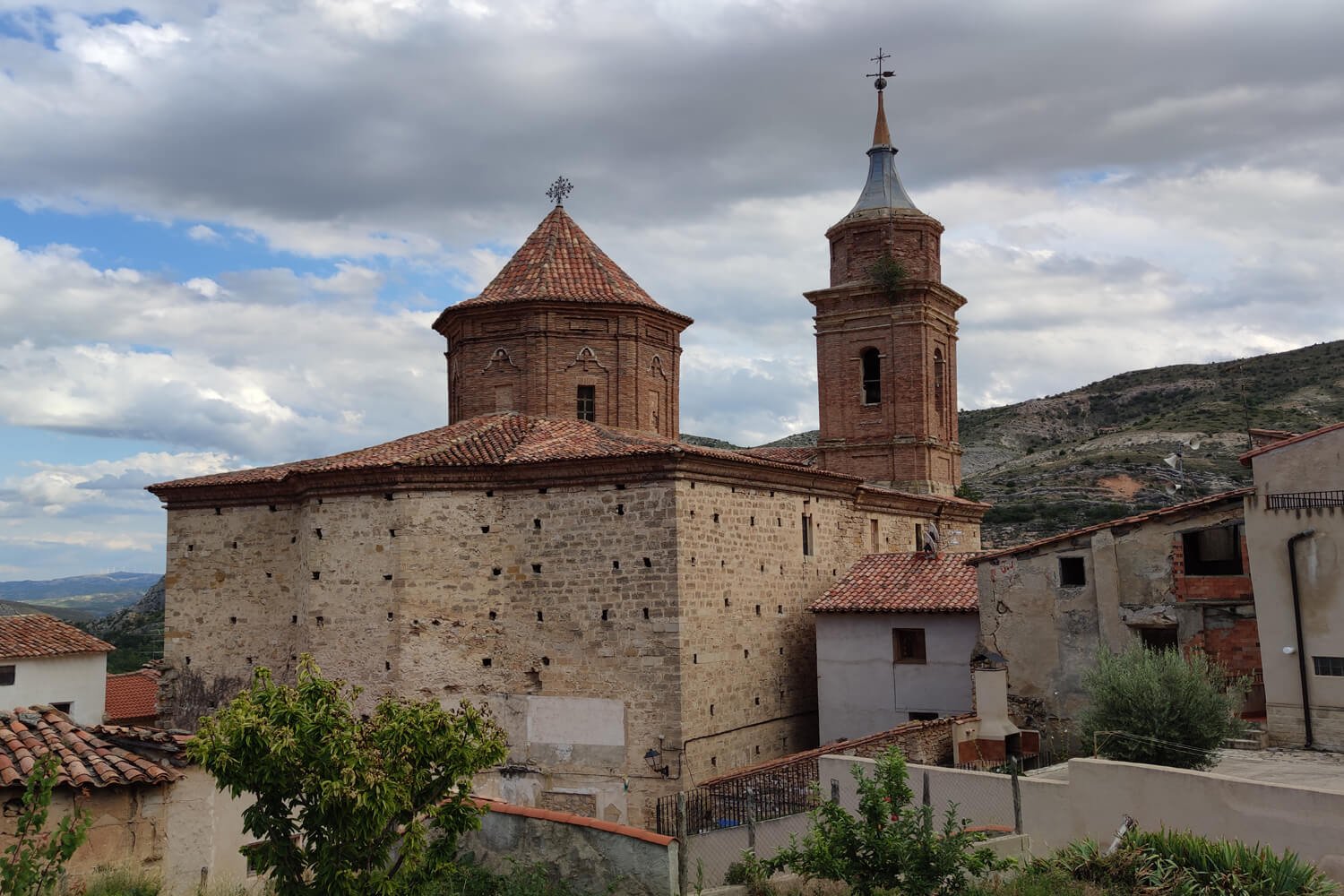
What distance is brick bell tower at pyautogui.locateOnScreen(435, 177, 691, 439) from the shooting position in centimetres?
2153

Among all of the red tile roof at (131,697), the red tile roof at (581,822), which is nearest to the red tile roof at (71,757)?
the red tile roof at (581,822)

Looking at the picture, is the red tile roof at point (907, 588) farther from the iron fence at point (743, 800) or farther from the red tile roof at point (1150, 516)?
the iron fence at point (743, 800)

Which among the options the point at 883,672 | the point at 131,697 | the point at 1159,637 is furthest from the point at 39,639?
the point at 1159,637

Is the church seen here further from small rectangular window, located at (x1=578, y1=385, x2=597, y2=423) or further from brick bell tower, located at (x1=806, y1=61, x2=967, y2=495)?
brick bell tower, located at (x1=806, y1=61, x2=967, y2=495)

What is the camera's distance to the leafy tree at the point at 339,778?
22.6 feet

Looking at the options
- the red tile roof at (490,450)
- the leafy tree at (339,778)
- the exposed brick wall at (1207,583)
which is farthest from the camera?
the red tile roof at (490,450)

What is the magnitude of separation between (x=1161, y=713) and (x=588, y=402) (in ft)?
41.4

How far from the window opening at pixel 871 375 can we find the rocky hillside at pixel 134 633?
3180 centimetres

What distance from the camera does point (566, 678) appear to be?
17.1m

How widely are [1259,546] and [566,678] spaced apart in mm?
9985

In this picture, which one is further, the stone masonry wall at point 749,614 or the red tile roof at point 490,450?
the red tile roof at point 490,450

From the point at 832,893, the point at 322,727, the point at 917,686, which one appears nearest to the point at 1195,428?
the point at 917,686

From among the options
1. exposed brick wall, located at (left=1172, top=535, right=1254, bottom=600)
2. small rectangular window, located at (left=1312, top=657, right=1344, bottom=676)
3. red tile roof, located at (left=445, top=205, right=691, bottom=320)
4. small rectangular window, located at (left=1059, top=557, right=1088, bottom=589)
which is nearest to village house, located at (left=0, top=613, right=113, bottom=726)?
red tile roof, located at (left=445, top=205, right=691, bottom=320)

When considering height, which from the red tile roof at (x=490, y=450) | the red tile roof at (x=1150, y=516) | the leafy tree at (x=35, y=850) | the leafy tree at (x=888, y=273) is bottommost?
the leafy tree at (x=35, y=850)
